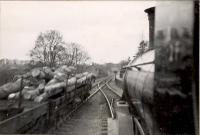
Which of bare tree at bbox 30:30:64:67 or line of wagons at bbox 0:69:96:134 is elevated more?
bare tree at bbox 30:30:64:67

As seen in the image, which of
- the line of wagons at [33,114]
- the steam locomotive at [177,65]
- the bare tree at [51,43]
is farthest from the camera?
the bare tree at [51,43]

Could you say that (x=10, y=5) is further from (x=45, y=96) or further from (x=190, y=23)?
(x=45, y=96)

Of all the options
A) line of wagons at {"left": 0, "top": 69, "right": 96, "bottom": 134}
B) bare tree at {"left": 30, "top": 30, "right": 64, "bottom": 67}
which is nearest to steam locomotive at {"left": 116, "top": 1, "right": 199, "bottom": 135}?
line of wagons at {"left": 0, "top": 69, "right": 96, "bottom": 134}

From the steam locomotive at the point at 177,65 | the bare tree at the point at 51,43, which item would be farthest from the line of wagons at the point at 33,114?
the bare tree at the point at 51,43

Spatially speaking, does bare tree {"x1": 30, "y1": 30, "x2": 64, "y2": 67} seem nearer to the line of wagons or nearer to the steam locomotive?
the line of wagons

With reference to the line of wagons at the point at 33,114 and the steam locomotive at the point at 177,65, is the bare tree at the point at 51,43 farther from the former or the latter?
the steam locomotive at the point at 177,65

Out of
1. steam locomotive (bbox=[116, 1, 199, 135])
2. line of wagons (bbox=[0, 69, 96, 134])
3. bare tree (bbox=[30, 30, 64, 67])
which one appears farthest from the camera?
bare tree (bbox=[30, 30, 64, 67])

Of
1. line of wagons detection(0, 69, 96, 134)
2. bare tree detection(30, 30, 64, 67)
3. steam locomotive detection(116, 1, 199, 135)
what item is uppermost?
bare tree detection(30, 30, 64, 67)

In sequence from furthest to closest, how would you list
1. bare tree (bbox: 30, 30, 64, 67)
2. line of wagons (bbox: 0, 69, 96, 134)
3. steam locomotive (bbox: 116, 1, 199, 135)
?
bare tree (bbox: 30, 30, 64, 67), line of wagons (bbox: 0, 69, 96, 134), steam locomotive (bbox: 116, 1, 199, 135)

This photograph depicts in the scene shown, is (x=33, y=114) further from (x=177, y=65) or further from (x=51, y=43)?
(x=51, y=43)

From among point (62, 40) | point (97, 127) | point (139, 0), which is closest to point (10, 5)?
point (139, 0)

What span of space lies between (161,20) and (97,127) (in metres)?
6.57

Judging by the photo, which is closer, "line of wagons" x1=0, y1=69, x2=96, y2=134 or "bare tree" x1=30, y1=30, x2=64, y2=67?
"line of wagons" x1=0, y1=69, x2=96, y2=134

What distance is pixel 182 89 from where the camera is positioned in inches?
83.7
